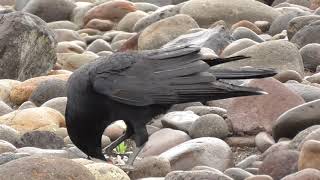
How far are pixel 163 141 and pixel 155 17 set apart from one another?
755cm

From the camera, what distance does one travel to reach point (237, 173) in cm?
617

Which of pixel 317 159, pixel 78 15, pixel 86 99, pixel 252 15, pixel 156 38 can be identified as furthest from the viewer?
pixel 78 15

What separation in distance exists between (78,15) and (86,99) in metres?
10.7

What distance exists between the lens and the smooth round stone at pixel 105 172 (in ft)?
18.3

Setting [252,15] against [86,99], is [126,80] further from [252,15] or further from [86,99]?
[252,15]

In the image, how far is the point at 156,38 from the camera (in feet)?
40.6

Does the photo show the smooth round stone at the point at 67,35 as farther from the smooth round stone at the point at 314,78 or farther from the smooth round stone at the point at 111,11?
the smooth round stone at the point at 314,78

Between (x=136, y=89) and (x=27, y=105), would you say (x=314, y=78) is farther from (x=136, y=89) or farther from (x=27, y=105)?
(x=27, y=105)

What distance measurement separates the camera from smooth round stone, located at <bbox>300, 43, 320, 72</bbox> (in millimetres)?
9875

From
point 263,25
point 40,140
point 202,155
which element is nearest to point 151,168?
point 202,155

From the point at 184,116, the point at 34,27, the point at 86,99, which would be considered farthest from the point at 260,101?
the point at 34,27

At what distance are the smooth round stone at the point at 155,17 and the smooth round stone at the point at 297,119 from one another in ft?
25.4

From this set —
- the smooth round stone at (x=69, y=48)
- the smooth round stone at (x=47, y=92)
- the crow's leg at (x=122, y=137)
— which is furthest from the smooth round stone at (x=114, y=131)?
the smooth round stone at (x=69, y=48)

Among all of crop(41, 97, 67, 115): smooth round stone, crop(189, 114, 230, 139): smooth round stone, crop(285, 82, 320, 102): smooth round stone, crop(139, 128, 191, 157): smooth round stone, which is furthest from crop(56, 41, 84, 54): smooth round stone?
crop(189, 114, 230, 139): smooth round stone
